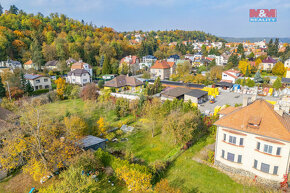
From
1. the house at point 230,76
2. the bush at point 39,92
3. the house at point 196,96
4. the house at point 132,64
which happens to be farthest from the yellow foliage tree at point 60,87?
the house at point 230,76

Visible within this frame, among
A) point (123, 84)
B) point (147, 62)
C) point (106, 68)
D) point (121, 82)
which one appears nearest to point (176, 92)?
point (123, 84)

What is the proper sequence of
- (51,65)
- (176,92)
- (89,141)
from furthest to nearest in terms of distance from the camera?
1. (51,65)
2. (176,92)
3. (89,141)

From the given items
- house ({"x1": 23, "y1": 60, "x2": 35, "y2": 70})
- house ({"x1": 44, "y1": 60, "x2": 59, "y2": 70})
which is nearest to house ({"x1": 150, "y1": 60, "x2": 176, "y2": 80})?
house ({"x1": 44, "y1": 60, "x2": 59, "y2": 70})

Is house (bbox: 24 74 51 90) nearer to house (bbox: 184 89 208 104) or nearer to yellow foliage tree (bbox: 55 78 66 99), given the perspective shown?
yellow foliage tree (bbox: 55 78 66 99)

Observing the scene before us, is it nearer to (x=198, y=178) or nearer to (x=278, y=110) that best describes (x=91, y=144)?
(x=198, y=178)

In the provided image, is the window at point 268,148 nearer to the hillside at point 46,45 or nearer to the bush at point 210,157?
the bush at point 210,157

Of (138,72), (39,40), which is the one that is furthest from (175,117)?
(39,40)

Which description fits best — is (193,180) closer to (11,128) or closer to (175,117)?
(175,117)
